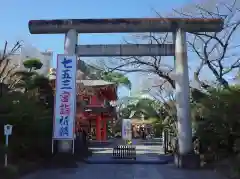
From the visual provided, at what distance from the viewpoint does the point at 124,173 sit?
1430 cm

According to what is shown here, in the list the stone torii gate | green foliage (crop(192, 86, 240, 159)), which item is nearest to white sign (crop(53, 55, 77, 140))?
the stone torii gate

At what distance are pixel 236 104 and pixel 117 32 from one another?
269 inches

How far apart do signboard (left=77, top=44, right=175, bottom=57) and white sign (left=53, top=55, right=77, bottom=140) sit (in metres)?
1.37

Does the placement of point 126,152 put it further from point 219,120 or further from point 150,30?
point 150,30

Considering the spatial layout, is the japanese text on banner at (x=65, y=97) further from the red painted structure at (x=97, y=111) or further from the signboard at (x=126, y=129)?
the red painted structure at (x=97, y=111)

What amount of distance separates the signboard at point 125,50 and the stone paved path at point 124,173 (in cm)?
554

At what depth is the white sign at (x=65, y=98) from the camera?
618 inches

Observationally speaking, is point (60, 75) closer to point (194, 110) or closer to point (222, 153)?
point (194, 110)

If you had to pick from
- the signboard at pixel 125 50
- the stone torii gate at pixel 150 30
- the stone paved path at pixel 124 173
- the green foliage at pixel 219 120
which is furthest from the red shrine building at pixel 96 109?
the green foliage at pixel 219 120

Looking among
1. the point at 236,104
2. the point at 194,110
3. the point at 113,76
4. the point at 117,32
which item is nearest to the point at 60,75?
the point at 117,32

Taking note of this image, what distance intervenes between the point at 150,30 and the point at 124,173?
705 centimetres

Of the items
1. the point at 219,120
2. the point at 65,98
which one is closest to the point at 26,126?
the point at 65,98

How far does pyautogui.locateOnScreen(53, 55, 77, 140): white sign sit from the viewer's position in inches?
618

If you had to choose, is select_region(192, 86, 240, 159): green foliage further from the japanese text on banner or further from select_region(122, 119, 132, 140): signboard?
the japanese text on banner
